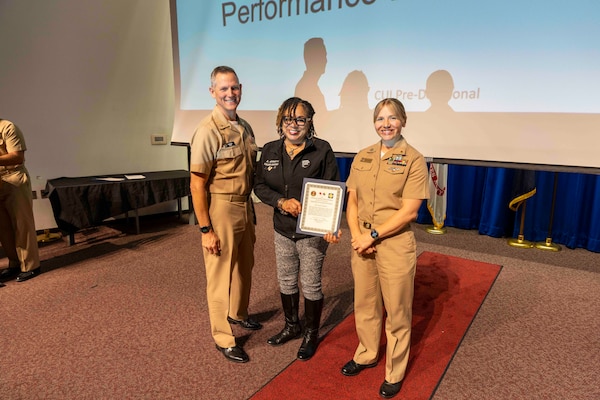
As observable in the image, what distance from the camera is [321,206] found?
6.01 ft

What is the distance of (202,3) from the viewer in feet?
12.8

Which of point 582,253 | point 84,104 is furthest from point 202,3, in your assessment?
point 582,253

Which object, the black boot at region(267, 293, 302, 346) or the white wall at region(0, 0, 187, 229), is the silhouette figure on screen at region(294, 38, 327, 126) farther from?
the white wall at region(0, 0, 187, 229)

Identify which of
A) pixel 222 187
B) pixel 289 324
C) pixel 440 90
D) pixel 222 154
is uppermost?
pixel 440 90

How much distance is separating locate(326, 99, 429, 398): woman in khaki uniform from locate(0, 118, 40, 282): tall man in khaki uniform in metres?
2.79

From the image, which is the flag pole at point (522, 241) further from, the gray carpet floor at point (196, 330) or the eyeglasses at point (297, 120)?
Answer: the eyeglasses at point (297, 120)

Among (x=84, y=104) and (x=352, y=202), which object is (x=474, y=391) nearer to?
(x=352, y=202)

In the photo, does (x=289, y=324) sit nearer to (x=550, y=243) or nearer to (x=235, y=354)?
(x=235, y=354)

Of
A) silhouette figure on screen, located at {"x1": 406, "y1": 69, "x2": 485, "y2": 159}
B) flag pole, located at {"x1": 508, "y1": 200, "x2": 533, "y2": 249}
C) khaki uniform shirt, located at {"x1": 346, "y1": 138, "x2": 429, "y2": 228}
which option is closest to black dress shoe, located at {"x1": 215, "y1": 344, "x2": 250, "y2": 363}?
khaki uniform shirt, located at {"x1": 346, "y1": 138, "x2": 429, "y2": 228}

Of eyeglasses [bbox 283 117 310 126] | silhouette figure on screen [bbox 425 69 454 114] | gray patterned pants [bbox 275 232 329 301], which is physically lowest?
gray patterned pants [bbox 275 232 329 301]

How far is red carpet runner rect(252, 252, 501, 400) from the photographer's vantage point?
188 centimetres

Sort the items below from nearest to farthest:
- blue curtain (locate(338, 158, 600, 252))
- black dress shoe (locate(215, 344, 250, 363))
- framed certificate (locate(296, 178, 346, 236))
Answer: framed certificate (locate(296, 178, 346, 236)) → black dress shoe (locate(215, 344, 250, 363)) → blue curtain (locate(338, 158, 600, 252))

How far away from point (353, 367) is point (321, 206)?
2.81 ft

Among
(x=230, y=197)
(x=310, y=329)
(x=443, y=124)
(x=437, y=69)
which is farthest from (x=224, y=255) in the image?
(x=437, y=69)
